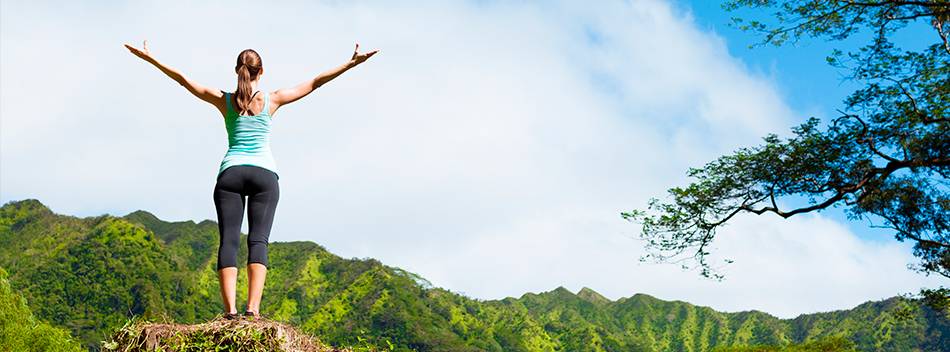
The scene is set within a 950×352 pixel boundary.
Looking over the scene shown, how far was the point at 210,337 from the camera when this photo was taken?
377 centimetres

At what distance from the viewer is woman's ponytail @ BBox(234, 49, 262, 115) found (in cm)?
429

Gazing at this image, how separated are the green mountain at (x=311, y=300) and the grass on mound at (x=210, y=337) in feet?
204

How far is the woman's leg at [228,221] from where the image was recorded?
13.6 feet

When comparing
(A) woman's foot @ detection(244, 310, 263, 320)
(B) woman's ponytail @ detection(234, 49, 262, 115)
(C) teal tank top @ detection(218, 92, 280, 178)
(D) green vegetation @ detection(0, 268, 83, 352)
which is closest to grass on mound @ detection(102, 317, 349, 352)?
(A) woman's foot @ detection(244, 310, 263, 320)

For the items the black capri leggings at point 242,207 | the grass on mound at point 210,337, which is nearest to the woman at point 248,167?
the black capri leggings at point 242,207

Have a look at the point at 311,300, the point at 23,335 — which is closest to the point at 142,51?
the point at 23,335

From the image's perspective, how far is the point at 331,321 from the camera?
100812 mm

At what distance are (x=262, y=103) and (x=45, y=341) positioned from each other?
93.9ft

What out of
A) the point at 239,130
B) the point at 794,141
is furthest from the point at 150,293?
the point at 239,130

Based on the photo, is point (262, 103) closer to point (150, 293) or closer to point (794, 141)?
point (794, 141)

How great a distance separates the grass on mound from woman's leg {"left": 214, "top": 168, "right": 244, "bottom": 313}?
0.35 meters

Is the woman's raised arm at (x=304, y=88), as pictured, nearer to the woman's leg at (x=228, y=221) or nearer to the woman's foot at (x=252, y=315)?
the woman's leg at (x=228, y=221)

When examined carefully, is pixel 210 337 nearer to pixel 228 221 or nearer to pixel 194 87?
pixel 228 221

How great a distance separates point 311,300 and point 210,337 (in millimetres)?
111690
